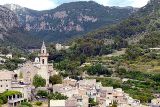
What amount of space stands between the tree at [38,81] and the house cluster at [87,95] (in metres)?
1.46

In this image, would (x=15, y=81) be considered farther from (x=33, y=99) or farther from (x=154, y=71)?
(x=154, y=71)

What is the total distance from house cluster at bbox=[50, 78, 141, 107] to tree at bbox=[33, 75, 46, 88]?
1455 millimetres

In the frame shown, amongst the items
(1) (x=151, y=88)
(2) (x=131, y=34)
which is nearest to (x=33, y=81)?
(1) (x=151, y=88)

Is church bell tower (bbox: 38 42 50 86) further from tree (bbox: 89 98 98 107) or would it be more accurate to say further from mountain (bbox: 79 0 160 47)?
mountain (bbox: 79 0 160 47)

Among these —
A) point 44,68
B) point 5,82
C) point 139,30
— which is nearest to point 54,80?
point 44,68

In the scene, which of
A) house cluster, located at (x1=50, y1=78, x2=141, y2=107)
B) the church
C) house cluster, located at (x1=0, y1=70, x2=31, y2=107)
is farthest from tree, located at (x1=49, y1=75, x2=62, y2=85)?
house cluster, located at (x1=0, y1=70, x2=31, y2=107)

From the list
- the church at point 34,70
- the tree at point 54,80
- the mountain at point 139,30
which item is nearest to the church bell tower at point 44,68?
the church at point 34,70

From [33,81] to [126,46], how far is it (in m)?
50.1

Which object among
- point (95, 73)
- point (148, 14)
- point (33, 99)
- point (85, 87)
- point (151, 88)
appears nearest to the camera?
point (33, 99)

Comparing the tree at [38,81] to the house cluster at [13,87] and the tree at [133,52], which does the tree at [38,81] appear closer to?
the house cluster at [13,87]

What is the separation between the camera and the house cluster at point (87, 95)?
48.8 meters

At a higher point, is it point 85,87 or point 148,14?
point 148,14

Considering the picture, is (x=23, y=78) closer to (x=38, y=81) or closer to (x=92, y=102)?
(x=38, y=81)

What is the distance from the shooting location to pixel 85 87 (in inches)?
2263
